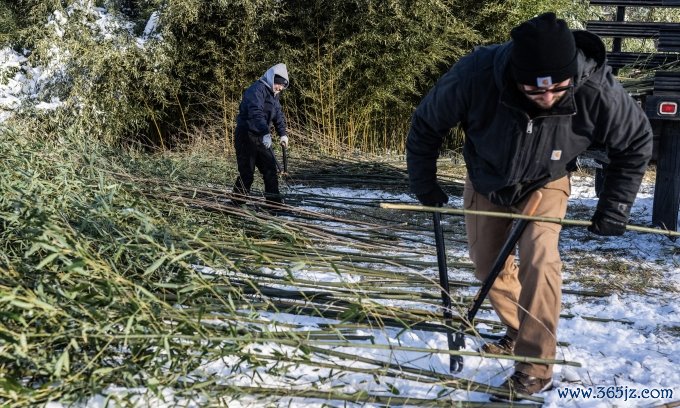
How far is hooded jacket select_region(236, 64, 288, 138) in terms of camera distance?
613 centimetres

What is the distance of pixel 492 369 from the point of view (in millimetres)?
2807

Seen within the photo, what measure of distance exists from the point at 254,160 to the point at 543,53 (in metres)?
4.16

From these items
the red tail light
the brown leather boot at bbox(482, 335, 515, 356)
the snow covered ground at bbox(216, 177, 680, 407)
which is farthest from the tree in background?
the brown leather boot at bbox(482, 335, 515, 356)

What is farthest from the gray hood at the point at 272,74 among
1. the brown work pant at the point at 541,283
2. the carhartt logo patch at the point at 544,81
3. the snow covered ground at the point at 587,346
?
the carhartt logo patch at the point at 544,81

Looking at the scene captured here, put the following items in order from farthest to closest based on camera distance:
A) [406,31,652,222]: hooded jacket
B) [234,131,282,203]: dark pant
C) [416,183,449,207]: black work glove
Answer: [234,131,282,203]: dark pant < [416,183,449,207]: black work glove < [406,31,652,222]: hooded jacket

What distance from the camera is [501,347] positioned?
9.68 ft

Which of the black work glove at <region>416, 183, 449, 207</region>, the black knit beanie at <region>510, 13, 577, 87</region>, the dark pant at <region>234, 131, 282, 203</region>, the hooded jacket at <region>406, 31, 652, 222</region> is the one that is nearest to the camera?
the black knit beanie at <region>510, 13, 577, 87</region>

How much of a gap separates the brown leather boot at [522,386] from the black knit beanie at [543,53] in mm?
1093

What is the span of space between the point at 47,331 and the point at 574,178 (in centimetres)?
677

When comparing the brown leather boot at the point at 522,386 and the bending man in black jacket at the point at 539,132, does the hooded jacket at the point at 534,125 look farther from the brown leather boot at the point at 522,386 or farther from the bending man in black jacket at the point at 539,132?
the brown leather boot at the point at 522,386

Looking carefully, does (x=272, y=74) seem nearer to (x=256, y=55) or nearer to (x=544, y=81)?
(x=256, y=55)

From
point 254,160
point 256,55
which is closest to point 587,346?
point 254,160

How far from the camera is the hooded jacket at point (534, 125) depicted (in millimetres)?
2486

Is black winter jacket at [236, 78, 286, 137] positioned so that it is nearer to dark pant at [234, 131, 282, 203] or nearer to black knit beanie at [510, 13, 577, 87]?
dark pant at [234, 131, 282, 203]
